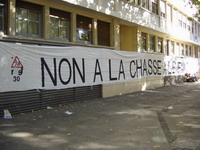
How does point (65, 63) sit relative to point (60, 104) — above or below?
above

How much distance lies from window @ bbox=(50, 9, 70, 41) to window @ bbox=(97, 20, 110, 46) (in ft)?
8.27

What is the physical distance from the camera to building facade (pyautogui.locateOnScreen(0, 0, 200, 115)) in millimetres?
9016

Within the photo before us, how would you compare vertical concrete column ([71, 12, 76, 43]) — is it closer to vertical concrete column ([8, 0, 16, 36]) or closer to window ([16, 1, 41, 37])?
window ([16, 1, 41, 37])

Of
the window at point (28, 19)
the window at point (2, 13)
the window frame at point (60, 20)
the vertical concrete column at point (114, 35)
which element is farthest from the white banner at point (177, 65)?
the window at point (2, 13)

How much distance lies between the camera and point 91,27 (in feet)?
42.1

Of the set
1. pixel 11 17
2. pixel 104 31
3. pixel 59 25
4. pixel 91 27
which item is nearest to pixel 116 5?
pixel 104 31

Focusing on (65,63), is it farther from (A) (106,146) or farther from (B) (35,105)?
(A) (106,146)

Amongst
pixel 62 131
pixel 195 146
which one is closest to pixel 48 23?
pixel 62 131

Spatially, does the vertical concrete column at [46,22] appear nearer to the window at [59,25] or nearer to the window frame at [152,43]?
the window at [59,25]

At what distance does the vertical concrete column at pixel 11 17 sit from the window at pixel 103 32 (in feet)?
18.5

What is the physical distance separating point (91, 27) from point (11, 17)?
16.7ft

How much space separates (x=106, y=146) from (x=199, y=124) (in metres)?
3.47

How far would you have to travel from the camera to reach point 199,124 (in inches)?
279

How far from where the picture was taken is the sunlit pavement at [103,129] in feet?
17.2
